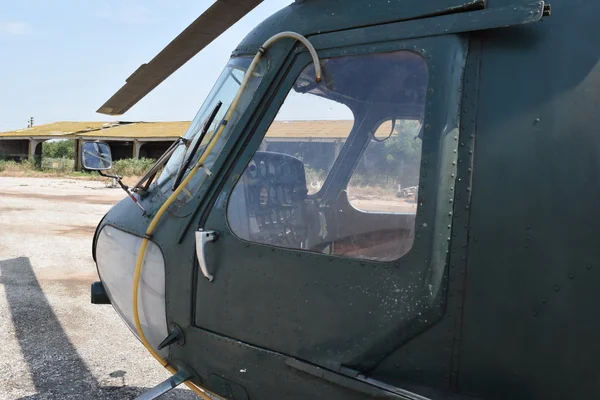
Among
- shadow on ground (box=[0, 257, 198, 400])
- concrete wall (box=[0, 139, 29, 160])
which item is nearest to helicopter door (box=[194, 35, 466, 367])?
shadow on ground (box=[0, 257, 198, 400])

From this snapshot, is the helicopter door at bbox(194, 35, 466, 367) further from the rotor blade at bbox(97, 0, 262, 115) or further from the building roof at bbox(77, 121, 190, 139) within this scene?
the building roof at bbox(77, 121, 190, 139)

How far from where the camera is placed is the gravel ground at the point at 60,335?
3982 mm

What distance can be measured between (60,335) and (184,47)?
3.51 m

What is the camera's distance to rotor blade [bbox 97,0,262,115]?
9.06 ft

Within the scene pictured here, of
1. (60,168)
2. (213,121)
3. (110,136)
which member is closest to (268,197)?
(213,121)

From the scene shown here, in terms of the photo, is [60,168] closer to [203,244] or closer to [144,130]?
[144,130]

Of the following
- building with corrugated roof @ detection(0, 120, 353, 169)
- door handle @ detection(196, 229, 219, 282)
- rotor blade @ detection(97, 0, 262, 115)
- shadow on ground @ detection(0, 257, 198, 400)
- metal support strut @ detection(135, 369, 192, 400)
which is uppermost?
building with corrugated roof @ detection(0, 120, 353, 169)

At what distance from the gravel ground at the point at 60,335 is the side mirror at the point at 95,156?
1.91 metres

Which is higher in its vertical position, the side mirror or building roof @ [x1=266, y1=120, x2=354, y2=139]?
building roof @ [x1=266, y1=120, x2=354, y2=139]

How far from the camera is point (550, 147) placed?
5.49 feet

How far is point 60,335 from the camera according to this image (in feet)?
16.5

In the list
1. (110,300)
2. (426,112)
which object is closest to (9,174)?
(110,300)

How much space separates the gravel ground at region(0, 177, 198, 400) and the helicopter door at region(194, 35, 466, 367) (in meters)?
2.15

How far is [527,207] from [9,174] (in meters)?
37.2
